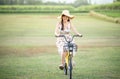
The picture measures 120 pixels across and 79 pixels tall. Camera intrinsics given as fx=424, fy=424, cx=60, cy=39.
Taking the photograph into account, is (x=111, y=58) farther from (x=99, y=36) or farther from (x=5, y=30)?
(x=5, y=30)

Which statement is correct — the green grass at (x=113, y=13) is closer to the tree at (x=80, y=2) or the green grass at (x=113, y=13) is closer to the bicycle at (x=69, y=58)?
the tree at (x=80, y=2)

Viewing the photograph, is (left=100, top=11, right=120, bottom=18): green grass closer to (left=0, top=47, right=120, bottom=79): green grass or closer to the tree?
the tree

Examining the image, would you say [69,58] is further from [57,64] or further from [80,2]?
[80,2]

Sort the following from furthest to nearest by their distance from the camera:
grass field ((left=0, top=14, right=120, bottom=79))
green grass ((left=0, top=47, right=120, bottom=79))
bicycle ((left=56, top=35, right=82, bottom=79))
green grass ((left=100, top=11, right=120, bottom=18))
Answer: green grass ((left=100, top=11, right=120, bottom=18)) → grass field ((left=0, top=14, right=120, bottom=79)) → green grass ((left=0, top=47, right=120, bottom=79)) → bicycle ((left=56, top=35, right=82, bottom=79))

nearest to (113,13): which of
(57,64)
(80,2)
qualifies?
(80,2)

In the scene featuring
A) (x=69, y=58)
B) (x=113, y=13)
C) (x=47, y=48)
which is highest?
(x=113, y=13)

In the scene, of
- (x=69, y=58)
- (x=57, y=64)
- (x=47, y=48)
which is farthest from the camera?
(x=47, y=48)

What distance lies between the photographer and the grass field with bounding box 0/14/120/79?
22.0 ft

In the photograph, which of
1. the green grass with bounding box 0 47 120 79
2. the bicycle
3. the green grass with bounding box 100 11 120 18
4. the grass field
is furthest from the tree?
the bicycle

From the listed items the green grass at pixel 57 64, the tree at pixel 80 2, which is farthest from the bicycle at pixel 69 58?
the tree at pixel 80 2

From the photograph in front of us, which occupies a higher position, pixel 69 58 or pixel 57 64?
pixel 69 58

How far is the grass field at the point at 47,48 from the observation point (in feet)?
22.0

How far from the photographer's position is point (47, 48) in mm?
8531

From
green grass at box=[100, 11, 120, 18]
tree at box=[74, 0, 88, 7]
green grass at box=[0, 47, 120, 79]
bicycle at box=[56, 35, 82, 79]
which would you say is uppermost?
tree at box=[74, 0, 88, 7]
